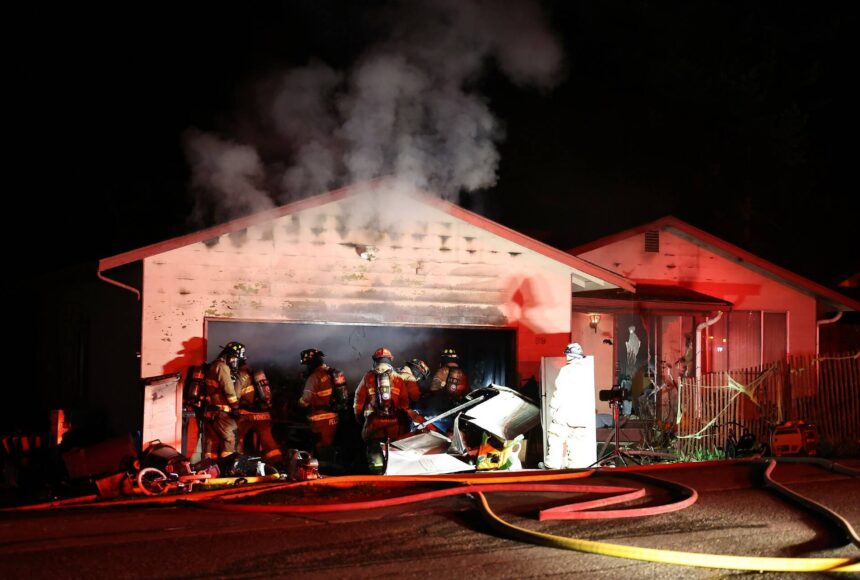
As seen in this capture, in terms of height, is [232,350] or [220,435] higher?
[232,350]

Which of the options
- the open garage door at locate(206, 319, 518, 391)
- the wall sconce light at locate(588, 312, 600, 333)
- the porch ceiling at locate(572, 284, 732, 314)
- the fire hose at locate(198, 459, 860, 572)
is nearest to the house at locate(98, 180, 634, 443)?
the porch ceiling at locate(572, 284, 732, 314)

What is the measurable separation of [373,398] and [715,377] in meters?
6.22

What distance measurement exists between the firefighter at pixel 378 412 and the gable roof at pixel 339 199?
251cm

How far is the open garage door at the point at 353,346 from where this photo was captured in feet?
59.7

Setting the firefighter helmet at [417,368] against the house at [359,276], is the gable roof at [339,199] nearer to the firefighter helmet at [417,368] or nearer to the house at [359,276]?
the house at [359,276]

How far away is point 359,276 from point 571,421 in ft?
12.9

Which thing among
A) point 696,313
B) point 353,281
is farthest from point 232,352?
point 696,313

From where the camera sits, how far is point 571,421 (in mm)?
13039

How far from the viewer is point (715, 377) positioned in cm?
1520

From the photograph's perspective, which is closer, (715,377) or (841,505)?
(841,505)

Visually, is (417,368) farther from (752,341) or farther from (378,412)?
(752,341)

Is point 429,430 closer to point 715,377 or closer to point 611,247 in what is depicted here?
point 715,377

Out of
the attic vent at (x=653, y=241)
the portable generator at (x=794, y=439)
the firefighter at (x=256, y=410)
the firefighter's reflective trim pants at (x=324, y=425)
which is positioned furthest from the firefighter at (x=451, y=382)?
the attic vent at (x=653, y=241)

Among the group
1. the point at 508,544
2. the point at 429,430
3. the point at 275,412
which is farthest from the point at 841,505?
the point at 275,412
